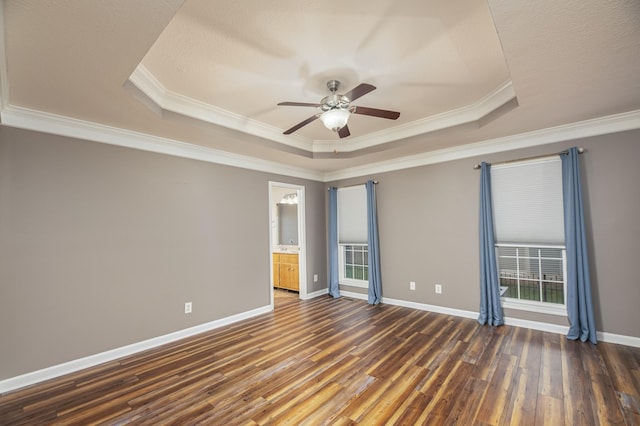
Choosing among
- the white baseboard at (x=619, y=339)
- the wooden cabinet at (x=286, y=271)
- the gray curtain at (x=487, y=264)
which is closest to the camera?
the white baseboard at (x=619, y=339)

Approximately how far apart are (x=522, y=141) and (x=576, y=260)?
1627mm

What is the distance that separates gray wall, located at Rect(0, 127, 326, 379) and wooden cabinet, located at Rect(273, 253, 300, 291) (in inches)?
62.2

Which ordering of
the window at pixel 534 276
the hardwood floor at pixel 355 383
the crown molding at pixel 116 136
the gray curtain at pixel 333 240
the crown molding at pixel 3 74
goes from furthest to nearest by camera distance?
the gray curtain at pixel 333 240, the window at pixel 534 276, the crown molding at pixel 116 136, the hardwood floor at pixel 355 383, the crown molding at pixel 3 74

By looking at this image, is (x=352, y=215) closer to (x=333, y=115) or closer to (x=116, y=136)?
(x=333, y=115)

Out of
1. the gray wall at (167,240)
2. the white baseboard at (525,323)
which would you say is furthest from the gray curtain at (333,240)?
the gray wall at (167,240)

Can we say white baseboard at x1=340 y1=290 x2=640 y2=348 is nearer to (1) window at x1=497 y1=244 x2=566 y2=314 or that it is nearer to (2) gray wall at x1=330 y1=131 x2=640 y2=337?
(2) gray wall at x1=330 y1=131 x2=640 y2=337

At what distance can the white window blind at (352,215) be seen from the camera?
5484 mm

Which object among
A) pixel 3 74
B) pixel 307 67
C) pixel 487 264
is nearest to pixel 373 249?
pixel 487 264

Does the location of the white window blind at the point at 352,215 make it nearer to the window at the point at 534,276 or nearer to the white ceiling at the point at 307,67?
the white ceiling at the point at 307,67

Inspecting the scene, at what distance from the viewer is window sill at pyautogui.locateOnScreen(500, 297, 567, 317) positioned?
138 inches

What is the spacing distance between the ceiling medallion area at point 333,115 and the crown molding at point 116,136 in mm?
662

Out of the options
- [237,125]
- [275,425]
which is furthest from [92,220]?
[275,425]

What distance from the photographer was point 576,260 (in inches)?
130

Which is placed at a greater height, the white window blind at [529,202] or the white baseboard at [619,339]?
the white window blind at [529,202]
